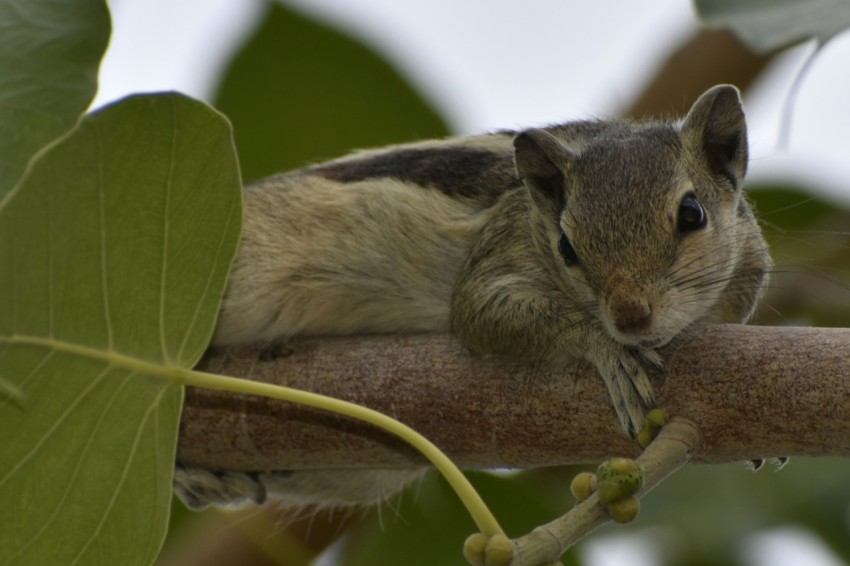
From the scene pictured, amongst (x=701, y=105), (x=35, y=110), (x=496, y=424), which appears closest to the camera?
(x=35, y=110)

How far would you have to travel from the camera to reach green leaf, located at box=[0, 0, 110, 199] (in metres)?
2.29

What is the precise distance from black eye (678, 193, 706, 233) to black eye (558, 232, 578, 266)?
246 mm

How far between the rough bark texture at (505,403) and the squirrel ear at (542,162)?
1.73 ft

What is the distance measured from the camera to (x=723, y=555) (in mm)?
3691

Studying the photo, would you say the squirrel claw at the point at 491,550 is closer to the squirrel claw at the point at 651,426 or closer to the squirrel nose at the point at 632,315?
the squirrel claw at the point at 651,426

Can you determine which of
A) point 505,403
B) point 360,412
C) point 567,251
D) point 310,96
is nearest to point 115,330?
point 360,412

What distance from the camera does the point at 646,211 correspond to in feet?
9.05

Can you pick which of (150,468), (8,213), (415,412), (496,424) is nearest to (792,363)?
(496,424)

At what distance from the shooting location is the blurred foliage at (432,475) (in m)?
3.57

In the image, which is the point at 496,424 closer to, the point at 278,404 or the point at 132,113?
the point at 278,404

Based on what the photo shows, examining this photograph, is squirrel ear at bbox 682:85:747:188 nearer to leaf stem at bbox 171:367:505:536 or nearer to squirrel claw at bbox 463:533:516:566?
leaf stem at bbox 171:367:505:536

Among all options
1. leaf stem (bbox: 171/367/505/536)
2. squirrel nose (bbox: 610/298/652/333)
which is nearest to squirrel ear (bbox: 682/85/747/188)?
squirrel nose (bbox: 610/298/652/333)

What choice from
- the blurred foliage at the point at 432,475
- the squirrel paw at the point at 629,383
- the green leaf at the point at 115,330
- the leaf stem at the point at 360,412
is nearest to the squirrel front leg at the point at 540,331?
the squirrel paw at the point at 629,383

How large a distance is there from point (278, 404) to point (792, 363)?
1.16 m
